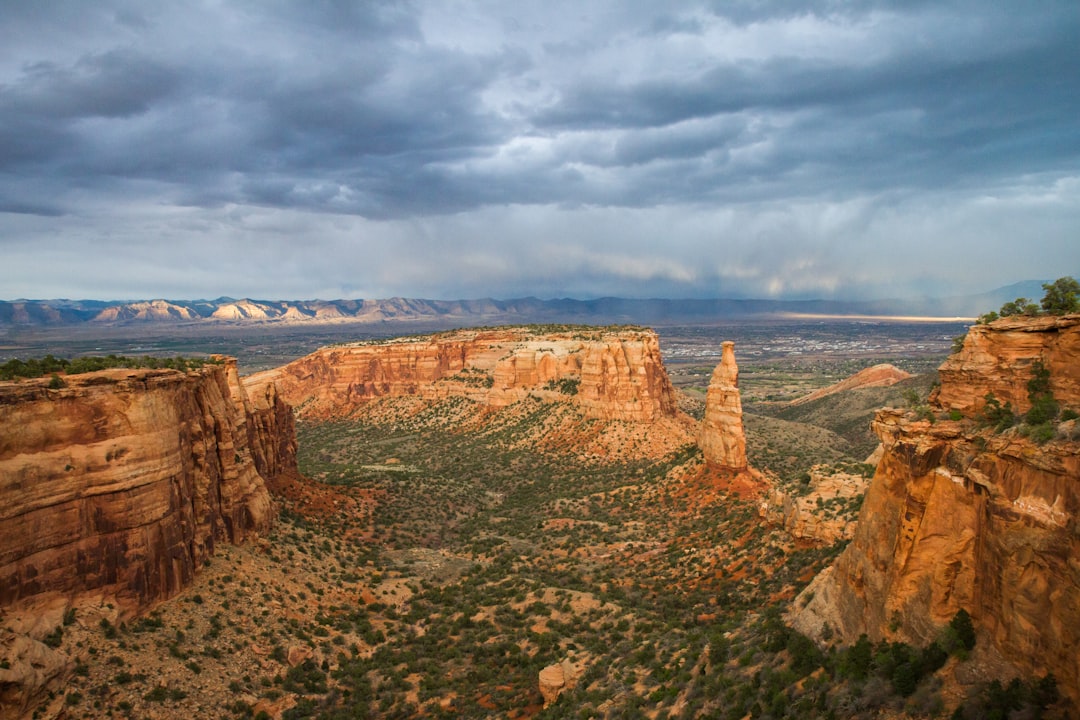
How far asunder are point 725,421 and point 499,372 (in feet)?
169

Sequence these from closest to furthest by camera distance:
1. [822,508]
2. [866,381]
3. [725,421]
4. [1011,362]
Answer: [1011,362] → [822,508] → [725,421] → [866,381]

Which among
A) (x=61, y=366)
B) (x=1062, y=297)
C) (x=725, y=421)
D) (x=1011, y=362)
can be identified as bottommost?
(x=725, y=421)

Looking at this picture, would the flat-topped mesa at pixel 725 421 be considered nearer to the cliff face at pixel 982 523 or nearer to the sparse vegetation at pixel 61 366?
the cliff face at pixel 982 523

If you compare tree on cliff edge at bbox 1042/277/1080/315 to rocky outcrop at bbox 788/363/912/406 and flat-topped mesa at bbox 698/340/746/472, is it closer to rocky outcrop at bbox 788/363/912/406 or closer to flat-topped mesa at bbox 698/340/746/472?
flat-topped mesa at bbox 698/340/746/472

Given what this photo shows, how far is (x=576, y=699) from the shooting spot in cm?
2672

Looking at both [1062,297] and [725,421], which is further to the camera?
[725,421]

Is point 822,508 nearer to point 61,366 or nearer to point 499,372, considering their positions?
point 61,366

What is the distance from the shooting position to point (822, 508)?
33562 millimetres

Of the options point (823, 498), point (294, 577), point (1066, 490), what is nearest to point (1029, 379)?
point (1066, 490)

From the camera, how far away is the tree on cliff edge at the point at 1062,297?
1714cm

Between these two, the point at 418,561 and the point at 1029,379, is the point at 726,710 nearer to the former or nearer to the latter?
the point at 1029,379

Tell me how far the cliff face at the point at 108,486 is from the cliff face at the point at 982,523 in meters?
28.4

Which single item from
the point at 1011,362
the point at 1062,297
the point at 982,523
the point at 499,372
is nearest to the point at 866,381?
the point at 499,372

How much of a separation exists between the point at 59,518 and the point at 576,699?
22640 millimetres
